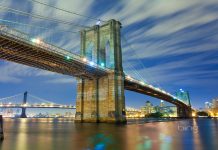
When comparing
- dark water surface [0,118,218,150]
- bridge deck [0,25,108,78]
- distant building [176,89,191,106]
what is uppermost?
distant building [176,89,191,106]

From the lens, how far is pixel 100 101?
48.9 meters

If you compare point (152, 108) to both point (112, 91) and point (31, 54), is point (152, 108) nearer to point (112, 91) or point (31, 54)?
point (112, 91)

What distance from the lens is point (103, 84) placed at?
161 ft

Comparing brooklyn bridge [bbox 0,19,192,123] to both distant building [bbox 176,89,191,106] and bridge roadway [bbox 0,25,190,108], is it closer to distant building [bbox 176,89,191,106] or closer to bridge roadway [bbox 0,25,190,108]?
bridge roadway [bbox 0,25,190,108]

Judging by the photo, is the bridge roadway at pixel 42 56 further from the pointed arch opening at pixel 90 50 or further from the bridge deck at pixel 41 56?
the pointed arch opening at pixel 90 50

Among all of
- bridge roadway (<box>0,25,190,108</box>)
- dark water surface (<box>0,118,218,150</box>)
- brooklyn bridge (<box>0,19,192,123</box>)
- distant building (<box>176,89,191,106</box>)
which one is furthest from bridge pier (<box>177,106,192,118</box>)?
dark water surface (<box>0,118,218,150</box>)

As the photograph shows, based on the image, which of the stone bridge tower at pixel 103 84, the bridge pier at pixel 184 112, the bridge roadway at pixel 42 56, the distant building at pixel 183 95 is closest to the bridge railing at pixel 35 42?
the bridge roadway at pixel 42 56

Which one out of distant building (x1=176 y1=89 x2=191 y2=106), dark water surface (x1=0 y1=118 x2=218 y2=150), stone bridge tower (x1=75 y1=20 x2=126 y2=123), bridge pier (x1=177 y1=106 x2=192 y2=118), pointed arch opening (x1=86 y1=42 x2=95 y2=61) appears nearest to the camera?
dark water surface (x1=0 y1=118 x2=218 y2=150)

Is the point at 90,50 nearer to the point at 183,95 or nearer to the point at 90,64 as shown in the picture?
the point at 90,64

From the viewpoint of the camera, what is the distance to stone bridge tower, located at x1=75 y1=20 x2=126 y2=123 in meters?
46.7

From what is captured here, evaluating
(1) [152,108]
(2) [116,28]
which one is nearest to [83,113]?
(2) [116,28]

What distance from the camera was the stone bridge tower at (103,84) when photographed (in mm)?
46719

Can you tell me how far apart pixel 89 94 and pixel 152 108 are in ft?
480

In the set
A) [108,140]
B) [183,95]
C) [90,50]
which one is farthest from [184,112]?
[108,140]
